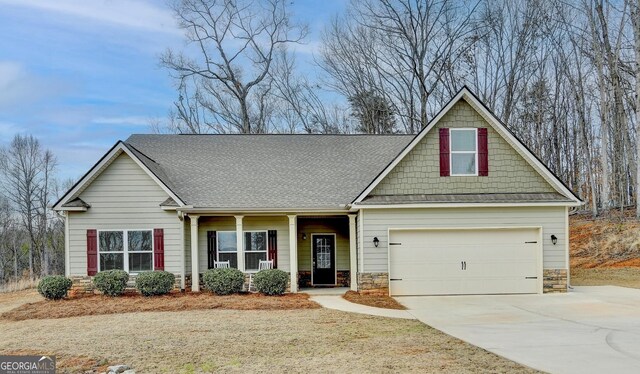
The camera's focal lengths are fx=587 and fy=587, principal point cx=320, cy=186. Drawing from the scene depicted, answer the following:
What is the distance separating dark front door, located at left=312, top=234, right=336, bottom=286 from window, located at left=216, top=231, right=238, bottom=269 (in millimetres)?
2875

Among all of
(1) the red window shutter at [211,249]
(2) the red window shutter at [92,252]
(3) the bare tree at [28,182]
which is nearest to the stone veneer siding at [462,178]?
(1) the red window shutter at [211,249]

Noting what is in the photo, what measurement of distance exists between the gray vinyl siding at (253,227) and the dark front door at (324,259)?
1.45m

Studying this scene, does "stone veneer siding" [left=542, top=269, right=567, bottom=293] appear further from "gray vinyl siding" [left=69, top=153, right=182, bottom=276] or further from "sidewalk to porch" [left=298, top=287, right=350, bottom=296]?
"gray vinyl siding" [left=69, top=153, right=182, bottom=276]

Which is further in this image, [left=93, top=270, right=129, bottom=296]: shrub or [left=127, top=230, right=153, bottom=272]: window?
[left=127, top=230, right=153, bottom=272]: window

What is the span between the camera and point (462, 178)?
57.5ft

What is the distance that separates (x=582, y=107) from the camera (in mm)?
34344

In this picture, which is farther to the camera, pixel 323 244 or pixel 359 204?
pixel 323 244

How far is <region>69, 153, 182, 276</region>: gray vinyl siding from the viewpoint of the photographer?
1797 cm

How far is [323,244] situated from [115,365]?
12161mm

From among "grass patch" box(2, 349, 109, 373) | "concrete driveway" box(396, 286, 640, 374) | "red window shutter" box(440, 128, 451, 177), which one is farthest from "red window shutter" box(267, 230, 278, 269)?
"grass patch" box(2, 349, 109, 373)

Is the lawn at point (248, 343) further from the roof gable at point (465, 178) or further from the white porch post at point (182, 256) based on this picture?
the roof gable at point (465, 178)

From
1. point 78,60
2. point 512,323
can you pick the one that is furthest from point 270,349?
point 78,60

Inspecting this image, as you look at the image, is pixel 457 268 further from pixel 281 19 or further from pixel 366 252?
pixel 281 19

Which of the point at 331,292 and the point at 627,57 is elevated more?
the point at 627,57
